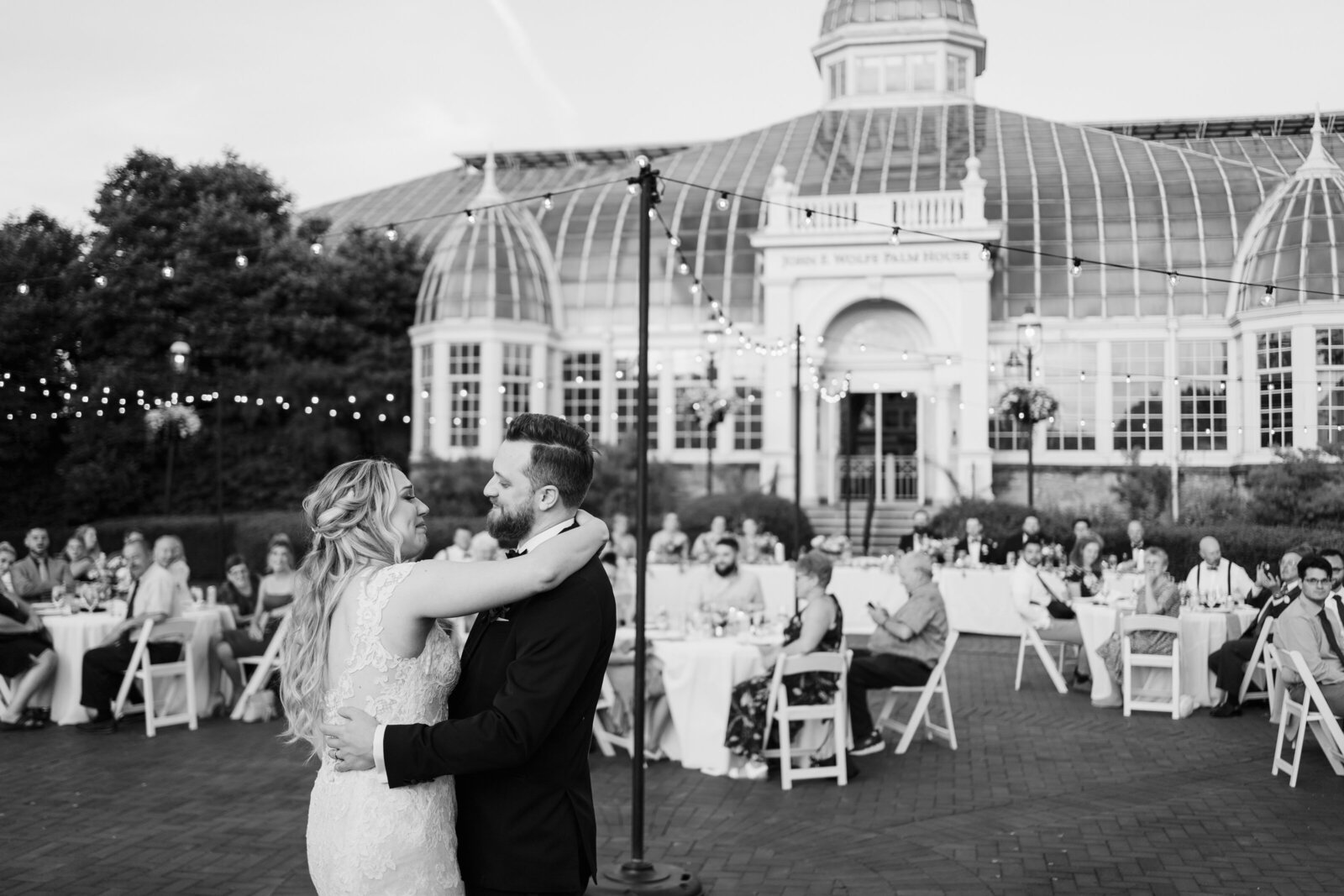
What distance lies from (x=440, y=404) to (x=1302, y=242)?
57.2 ft

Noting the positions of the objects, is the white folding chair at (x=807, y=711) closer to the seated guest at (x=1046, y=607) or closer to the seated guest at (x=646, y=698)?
the seated guest at (x=646, y=698)

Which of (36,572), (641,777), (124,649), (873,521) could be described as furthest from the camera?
(873,521)

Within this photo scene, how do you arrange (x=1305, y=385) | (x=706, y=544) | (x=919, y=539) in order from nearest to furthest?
(x=706, y=544), (x=919, y=539), (x=1305, y=385)

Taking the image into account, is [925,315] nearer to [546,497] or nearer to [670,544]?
[670,544]

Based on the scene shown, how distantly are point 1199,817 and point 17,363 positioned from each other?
25821mm

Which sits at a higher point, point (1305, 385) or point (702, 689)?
point (1305, 385)

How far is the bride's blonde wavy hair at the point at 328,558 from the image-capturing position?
10.3 ft

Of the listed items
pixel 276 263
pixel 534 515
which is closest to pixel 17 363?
pixel 276 263

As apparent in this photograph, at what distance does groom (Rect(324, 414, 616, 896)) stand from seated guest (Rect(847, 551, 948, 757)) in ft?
21.0

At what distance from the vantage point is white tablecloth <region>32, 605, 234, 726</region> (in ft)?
34.8

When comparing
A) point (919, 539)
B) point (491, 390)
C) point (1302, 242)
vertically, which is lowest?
point (919, 539)

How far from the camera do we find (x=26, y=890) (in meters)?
6.01

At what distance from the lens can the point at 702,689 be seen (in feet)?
29.8

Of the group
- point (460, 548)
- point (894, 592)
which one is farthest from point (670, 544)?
point (460, 548)
